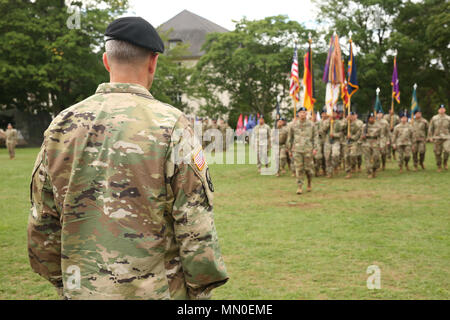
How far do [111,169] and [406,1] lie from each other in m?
47.6

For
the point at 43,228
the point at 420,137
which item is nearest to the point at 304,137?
the point at 420,137

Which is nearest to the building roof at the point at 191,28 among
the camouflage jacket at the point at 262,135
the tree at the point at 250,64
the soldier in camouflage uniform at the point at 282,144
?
the tree at the point at 250,64

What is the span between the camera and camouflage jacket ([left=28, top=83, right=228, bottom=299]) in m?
2.01

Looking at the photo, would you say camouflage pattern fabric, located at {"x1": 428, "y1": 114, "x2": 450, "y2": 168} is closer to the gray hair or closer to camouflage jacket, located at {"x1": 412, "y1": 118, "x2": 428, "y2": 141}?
camouflage jacket, located at {"x1": 412, "y1": 118, "x2": 428, "y2": 141}

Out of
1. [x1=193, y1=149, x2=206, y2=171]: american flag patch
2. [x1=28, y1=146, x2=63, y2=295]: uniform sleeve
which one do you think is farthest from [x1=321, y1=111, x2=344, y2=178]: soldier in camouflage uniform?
[x1=28, y1=146, x2=63, y2=295]: uniform sleeve

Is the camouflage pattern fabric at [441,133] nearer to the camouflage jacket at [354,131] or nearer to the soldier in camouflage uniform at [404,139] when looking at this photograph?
the soldier in camouflage uniform at [404,139]

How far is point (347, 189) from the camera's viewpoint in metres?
12.8

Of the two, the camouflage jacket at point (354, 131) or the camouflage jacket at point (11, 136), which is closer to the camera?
the camouflage jacket at point (354, 131)

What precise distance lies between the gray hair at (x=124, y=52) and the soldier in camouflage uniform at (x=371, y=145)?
14.4m

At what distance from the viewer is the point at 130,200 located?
2018 millimetres

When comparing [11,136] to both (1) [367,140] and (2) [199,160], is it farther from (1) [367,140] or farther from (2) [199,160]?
(2) [199,160]

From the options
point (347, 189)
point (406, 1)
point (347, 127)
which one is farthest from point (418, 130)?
point (406, 1)

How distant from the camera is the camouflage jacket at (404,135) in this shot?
1677cm

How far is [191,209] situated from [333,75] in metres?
15.1
